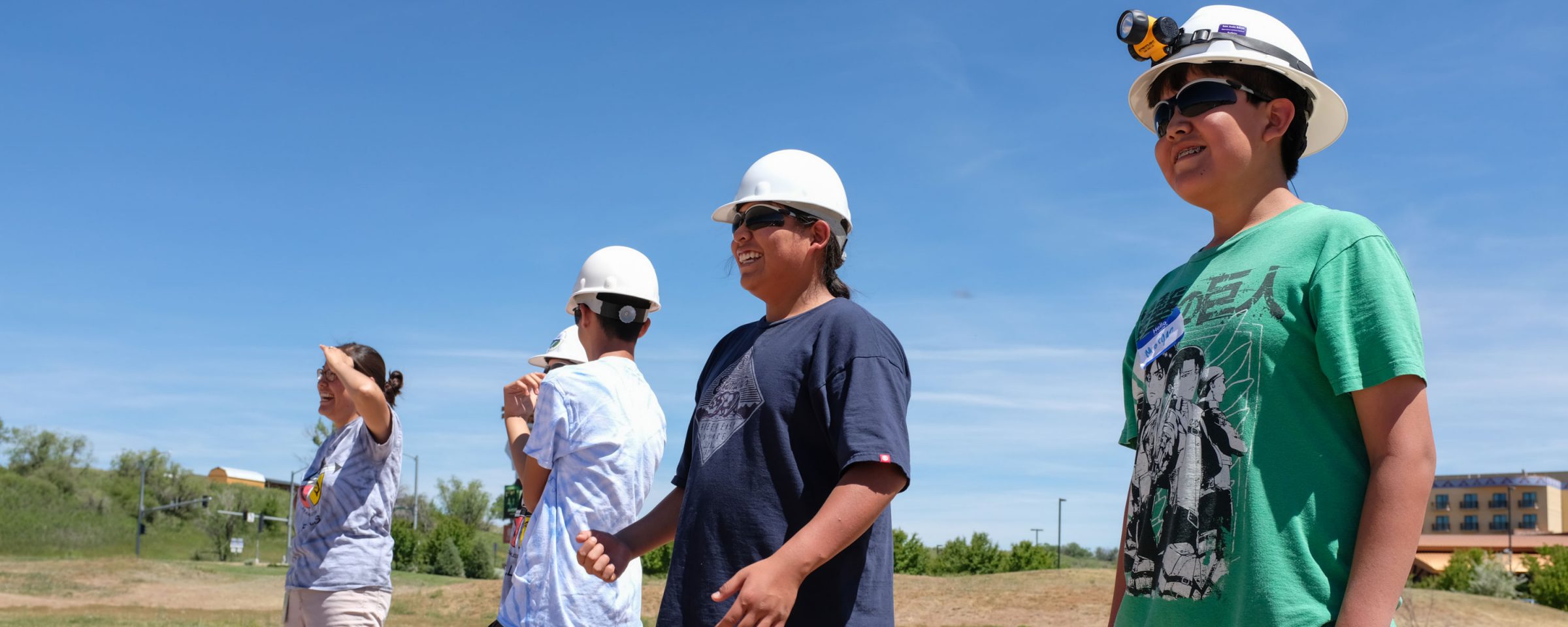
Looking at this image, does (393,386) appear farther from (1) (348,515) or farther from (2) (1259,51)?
(2) (1259,51)

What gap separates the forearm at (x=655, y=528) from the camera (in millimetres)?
3330

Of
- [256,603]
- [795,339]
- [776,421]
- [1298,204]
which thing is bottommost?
[256,603]

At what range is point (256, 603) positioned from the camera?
28438 mm

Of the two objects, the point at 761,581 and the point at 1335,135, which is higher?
the point at 1335,135

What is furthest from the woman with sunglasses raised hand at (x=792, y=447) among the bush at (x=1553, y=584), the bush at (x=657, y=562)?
the bush at (x=657, y=562)

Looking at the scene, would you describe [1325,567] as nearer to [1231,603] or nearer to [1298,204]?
[1231,603]

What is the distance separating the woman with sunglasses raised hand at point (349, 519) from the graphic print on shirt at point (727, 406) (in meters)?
3.02

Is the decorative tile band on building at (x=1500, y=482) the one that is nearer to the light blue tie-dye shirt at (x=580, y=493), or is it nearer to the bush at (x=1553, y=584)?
the bush at (x=1553, y=584)

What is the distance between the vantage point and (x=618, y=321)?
4699 mm

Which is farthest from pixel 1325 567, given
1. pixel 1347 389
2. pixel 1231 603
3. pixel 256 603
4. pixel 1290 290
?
pixel 256 603

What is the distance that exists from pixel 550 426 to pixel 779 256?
137 cm

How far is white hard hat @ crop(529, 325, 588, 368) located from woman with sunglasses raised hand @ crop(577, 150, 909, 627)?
345 cm

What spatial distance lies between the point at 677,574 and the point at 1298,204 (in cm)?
164

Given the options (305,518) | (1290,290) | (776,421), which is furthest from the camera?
(305,518)
